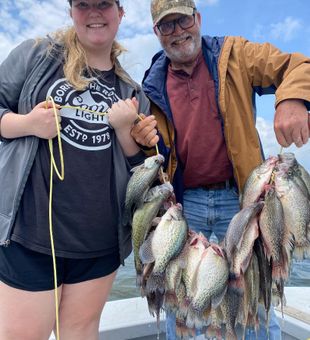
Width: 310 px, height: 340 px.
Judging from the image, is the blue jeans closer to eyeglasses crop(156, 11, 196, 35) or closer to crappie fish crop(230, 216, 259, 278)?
crappie fish crop(230, 216, 259, 278)

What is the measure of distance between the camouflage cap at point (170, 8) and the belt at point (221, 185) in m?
1.36

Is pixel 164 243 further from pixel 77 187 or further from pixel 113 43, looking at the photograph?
pixel 113 43

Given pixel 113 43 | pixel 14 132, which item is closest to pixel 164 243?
pixel 14 132

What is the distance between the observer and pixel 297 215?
206 centimetres

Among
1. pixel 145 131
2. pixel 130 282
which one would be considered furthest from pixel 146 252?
pixel 130 282

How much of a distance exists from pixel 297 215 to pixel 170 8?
1.82 metres

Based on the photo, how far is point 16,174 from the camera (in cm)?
221

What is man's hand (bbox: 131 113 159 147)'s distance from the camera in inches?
97.0

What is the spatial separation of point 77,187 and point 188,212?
1.11 meters

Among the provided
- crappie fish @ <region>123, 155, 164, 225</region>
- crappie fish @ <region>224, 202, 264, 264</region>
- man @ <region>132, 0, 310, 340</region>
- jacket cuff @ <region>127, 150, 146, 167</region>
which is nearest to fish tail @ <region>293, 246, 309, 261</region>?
crappie fish @ <region>224, 202, 264, 264</region>

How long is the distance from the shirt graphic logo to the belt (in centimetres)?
99

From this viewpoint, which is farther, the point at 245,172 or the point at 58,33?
the point at 245,172

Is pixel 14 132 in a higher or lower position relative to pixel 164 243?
higher

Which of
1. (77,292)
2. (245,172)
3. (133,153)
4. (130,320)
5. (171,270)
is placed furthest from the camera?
(130,320)
